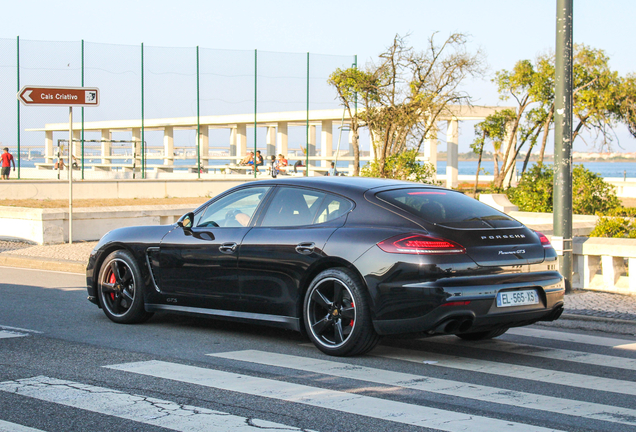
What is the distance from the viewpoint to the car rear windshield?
623cm

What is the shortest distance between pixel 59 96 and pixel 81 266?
146 inches

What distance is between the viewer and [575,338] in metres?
7.45

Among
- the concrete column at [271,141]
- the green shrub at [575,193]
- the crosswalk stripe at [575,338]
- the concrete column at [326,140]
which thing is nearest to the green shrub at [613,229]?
the crosswalk stripe at [575,338]

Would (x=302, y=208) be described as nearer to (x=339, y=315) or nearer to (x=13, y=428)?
(x=339, y=315)

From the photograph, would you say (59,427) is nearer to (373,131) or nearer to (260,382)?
(260,382)

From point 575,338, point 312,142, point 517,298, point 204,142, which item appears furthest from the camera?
point 312,142

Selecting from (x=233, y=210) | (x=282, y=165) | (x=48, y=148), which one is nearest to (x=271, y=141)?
(x=282, y=165)

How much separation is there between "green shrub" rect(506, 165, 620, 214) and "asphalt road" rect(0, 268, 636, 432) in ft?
33.2

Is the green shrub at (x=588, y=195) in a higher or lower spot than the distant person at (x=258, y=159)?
lower

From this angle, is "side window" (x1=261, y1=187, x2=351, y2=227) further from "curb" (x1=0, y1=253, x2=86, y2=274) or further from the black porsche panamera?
"curb" (x1=0, y1=253, x2=86, y2=274)

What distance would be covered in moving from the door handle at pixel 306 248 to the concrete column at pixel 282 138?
29.0 meters

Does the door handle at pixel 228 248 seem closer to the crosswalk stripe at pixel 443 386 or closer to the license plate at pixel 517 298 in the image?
the crosswalk stripe at pixel 443 386

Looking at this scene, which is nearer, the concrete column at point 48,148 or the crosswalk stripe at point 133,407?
the crosswalk stripe at point 133,407

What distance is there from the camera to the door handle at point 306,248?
21.1 ft
